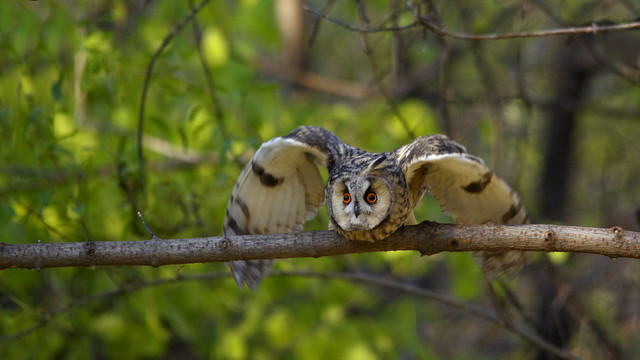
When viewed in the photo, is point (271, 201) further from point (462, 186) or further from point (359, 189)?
point (462, 186)

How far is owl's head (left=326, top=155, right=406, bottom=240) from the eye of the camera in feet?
9.80

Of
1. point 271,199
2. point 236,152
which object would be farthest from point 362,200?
point 236,152

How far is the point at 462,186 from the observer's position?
3.43m

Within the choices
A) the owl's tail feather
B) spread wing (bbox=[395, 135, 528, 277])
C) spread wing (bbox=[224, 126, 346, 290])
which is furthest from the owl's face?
the owl's tail feather

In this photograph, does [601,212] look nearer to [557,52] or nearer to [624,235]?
[557,52]

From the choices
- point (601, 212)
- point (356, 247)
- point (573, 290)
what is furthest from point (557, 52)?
point (356, 247)

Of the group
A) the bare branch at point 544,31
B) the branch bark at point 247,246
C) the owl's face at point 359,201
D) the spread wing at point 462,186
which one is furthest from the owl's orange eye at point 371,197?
the bare branch at point 544,31

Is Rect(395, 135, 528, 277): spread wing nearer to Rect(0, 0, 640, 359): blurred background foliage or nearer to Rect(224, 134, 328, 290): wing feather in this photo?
Rect(224, 134, 328, 290): wing feather

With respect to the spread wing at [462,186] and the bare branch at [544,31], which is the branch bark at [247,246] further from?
the bare branch at [544,31]

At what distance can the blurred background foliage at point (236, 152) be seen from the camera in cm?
416

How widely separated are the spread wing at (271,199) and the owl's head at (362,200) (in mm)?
446

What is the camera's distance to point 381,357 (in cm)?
547

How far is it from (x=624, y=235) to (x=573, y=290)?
3.25m

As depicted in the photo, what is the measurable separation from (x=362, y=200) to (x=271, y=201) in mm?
860
